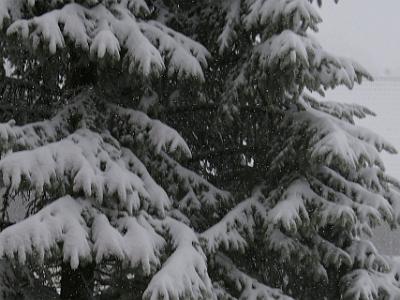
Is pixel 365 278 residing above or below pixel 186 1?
below

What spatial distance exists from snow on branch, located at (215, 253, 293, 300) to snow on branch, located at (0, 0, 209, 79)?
1.65m

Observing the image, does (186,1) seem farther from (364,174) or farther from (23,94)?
(364,174)

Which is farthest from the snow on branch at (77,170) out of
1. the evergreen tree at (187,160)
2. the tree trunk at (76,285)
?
the tree trunk at (76,285)

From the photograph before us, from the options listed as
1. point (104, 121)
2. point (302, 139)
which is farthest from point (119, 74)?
point (302, 139)

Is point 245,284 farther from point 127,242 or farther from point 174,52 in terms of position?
point 174,52

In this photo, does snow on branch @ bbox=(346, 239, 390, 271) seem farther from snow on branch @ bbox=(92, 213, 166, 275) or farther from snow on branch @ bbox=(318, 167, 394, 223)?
snow on branch @ bbox=(92, 213, 166, 275)

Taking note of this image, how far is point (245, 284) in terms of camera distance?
5230mm

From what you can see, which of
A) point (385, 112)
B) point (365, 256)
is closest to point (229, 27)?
point (365, 256)

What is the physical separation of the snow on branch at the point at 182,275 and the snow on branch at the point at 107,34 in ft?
4.05

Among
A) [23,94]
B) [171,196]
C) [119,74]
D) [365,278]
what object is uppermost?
[119,74]

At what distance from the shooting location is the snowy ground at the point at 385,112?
80.5 feet

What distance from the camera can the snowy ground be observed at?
24547 mm

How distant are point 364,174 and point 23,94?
326 centimetres

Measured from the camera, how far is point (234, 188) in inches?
240
